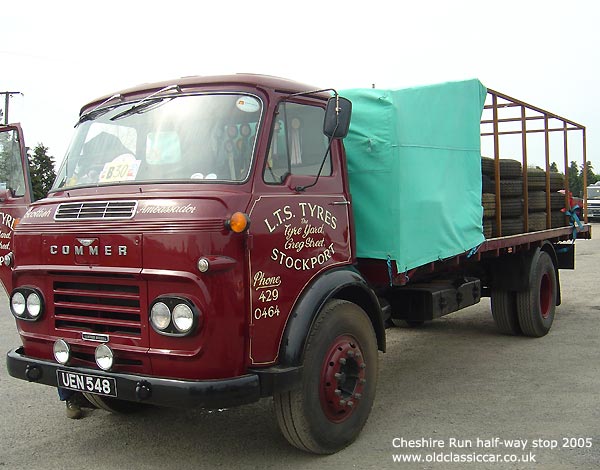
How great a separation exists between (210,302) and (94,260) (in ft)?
2.67

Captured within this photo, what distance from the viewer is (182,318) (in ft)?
11.7

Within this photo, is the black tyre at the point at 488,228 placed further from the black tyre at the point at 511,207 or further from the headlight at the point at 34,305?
the headlight at the point at 34,305

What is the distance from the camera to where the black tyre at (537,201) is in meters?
7.66

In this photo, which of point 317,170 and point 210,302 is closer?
point 210,302

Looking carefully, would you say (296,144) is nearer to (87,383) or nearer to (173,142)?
(173,142)

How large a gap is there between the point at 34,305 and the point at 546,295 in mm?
6274

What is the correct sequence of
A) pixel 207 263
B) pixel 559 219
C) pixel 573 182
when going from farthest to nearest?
1. pixel 573 182
2. pixel 559 219
3. pixel 207 263

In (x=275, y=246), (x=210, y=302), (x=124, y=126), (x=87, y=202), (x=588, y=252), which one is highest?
(x=124, y=126)

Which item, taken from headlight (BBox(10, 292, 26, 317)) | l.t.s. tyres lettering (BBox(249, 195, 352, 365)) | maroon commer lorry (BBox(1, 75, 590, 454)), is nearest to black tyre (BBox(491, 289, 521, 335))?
maroon commer lorry (BBox(1, 75, 590, 454))

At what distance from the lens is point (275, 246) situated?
156 inches

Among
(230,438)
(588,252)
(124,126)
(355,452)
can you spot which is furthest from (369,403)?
(588,252)

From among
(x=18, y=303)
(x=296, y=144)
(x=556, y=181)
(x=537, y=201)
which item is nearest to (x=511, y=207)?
(x=537, y=201)

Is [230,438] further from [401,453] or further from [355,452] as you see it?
[401,453]

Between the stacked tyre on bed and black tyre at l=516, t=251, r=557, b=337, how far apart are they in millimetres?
456
